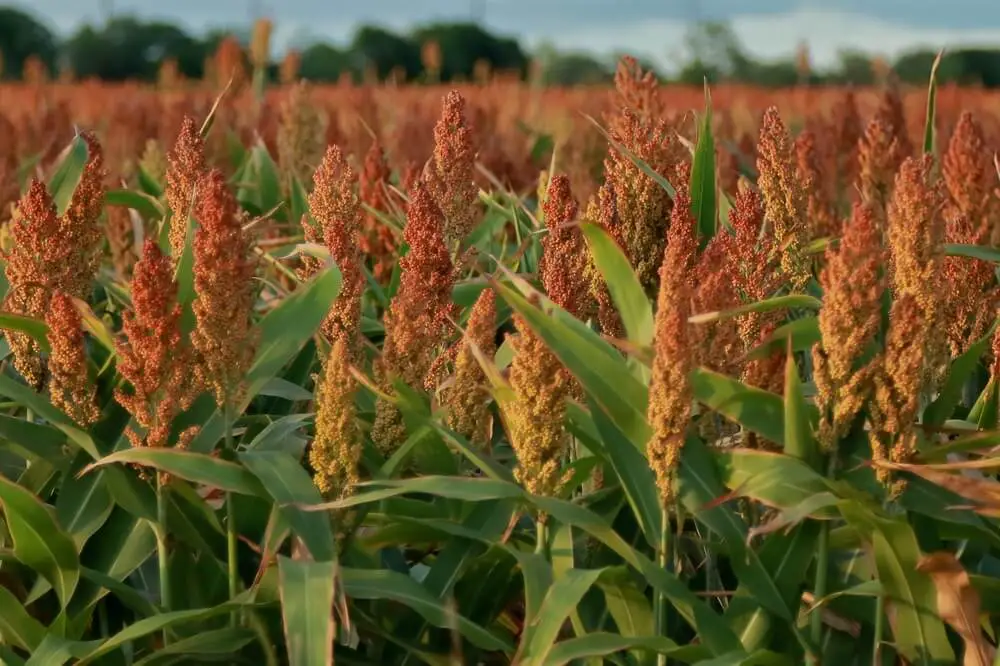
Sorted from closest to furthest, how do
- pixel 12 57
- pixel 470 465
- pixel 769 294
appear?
pixel 769 294
pixel 470 465
pixel 12 57

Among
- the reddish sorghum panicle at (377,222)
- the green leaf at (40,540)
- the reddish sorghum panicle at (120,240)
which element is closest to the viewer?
the green leaf at (40,540)

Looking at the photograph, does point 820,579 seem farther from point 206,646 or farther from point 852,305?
point 206,646

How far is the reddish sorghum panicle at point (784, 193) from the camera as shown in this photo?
1.74 meters

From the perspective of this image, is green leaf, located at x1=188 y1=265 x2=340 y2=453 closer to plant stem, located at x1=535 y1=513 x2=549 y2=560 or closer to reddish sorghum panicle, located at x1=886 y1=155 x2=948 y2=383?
plant stem, located at x1=535 y1=513 x2=549 y2=560

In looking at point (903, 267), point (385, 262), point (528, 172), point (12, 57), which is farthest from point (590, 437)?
point (12, 57)

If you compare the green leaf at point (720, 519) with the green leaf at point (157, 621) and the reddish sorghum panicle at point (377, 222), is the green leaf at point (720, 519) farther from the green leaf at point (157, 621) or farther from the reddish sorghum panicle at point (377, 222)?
the reddish sorghum panicle at point (377, 222)

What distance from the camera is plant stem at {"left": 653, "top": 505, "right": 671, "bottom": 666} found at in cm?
142

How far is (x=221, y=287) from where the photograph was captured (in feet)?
4.52

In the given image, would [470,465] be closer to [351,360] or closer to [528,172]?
[351,360]

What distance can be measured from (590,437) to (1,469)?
85 cm

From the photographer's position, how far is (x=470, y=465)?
1761 mm

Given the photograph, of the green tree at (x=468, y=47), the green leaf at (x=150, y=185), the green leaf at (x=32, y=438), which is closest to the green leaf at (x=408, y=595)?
the green leaf at (x=32, y=438)

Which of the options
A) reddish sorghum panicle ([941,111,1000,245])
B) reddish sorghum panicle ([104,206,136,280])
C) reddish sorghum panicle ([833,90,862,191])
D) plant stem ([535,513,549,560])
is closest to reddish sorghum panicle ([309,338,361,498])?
plant stem ([535,513,549,560])

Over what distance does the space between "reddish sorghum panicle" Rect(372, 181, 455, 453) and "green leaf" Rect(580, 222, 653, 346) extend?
183mm
